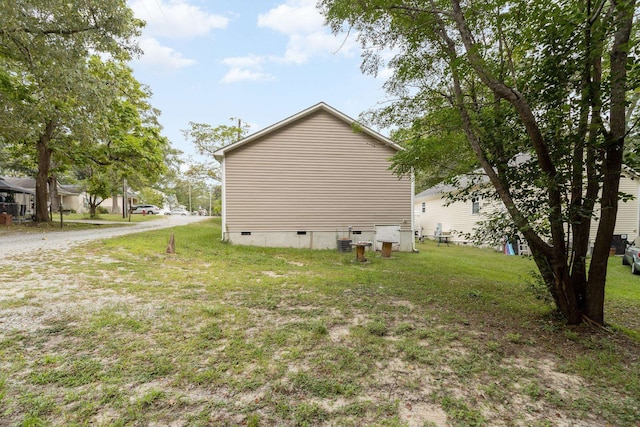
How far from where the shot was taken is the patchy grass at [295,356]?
6.88ft

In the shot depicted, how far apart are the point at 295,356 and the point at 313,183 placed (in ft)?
28.4

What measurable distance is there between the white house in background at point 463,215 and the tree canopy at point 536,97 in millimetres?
852

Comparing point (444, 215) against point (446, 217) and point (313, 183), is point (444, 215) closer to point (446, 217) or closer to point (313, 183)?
point (446, 217)

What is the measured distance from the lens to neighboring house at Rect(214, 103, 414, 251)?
35.4 feet

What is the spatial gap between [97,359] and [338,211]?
30.2 ft

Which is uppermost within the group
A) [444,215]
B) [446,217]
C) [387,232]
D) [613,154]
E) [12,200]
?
[12,200]

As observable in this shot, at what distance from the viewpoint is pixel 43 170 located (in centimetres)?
1434

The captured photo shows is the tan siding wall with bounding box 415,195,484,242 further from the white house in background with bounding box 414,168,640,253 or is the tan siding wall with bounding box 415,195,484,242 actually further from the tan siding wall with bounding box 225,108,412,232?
the tan siding wall with bounding box 225,108,412,232

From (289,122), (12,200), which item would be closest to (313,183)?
(289,122)

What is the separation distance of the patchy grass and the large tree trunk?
1232cm

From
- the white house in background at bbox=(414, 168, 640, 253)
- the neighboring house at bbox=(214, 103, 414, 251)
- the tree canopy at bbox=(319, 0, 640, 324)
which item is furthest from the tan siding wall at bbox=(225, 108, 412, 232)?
the tree canopy at bbox=(319, 0, 640, 324)

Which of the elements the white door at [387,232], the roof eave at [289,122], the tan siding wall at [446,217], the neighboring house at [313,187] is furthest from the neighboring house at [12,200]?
the tan siding wall at [446,217]

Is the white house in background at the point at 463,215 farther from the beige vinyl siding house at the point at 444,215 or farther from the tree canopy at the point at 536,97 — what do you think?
the tree canopy at the point at 536,97

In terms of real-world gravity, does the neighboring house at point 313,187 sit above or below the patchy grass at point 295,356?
above
